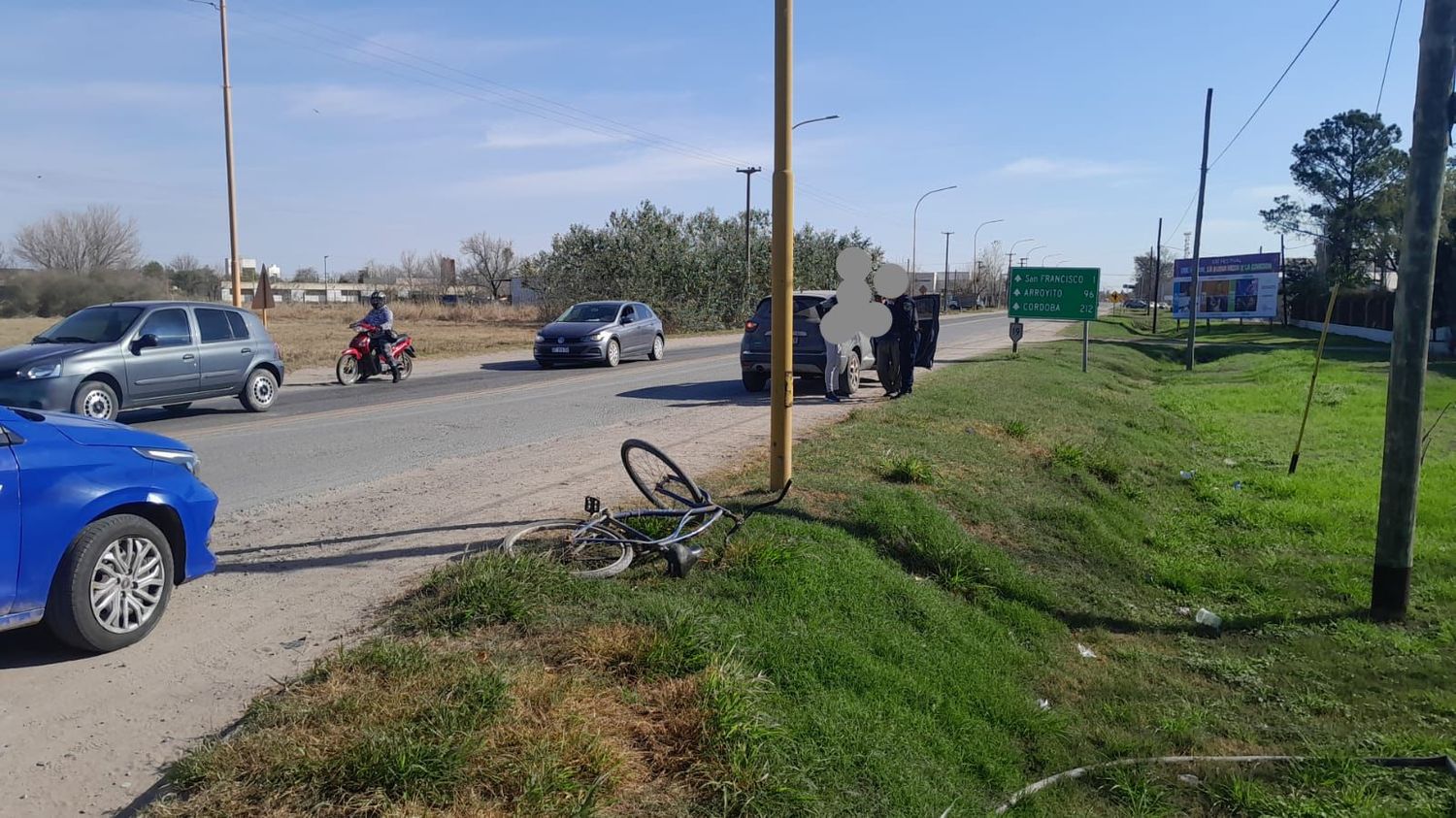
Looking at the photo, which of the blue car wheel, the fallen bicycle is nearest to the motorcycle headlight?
the blue car wheel

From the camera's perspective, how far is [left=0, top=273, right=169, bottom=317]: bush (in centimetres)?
4631

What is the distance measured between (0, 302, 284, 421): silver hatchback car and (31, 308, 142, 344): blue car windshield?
0.04 ft

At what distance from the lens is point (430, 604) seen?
5.06m

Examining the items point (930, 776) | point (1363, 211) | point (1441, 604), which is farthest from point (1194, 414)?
point (1363, 211)

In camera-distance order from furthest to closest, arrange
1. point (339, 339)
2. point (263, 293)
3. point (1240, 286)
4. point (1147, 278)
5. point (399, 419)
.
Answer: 1. point (1147, 278)
2. point (1240, 286)
3. point (339, 339)
4. point (263, 293)
5. point (399, 419)

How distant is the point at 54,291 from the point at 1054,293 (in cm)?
4613

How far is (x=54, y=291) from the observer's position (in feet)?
155

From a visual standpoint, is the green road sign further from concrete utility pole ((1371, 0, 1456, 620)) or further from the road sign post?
concrete utility pole ((1371, 0, 1456, 620))

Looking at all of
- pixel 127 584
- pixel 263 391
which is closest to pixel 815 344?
pixel 263 391

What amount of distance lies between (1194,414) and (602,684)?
18.8 meters

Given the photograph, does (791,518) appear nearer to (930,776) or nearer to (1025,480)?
(930,776)

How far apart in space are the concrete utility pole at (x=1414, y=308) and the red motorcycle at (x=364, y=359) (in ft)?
56.6

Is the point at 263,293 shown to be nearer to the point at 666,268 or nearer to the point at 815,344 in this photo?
the point at 815,344

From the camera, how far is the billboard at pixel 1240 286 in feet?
187
